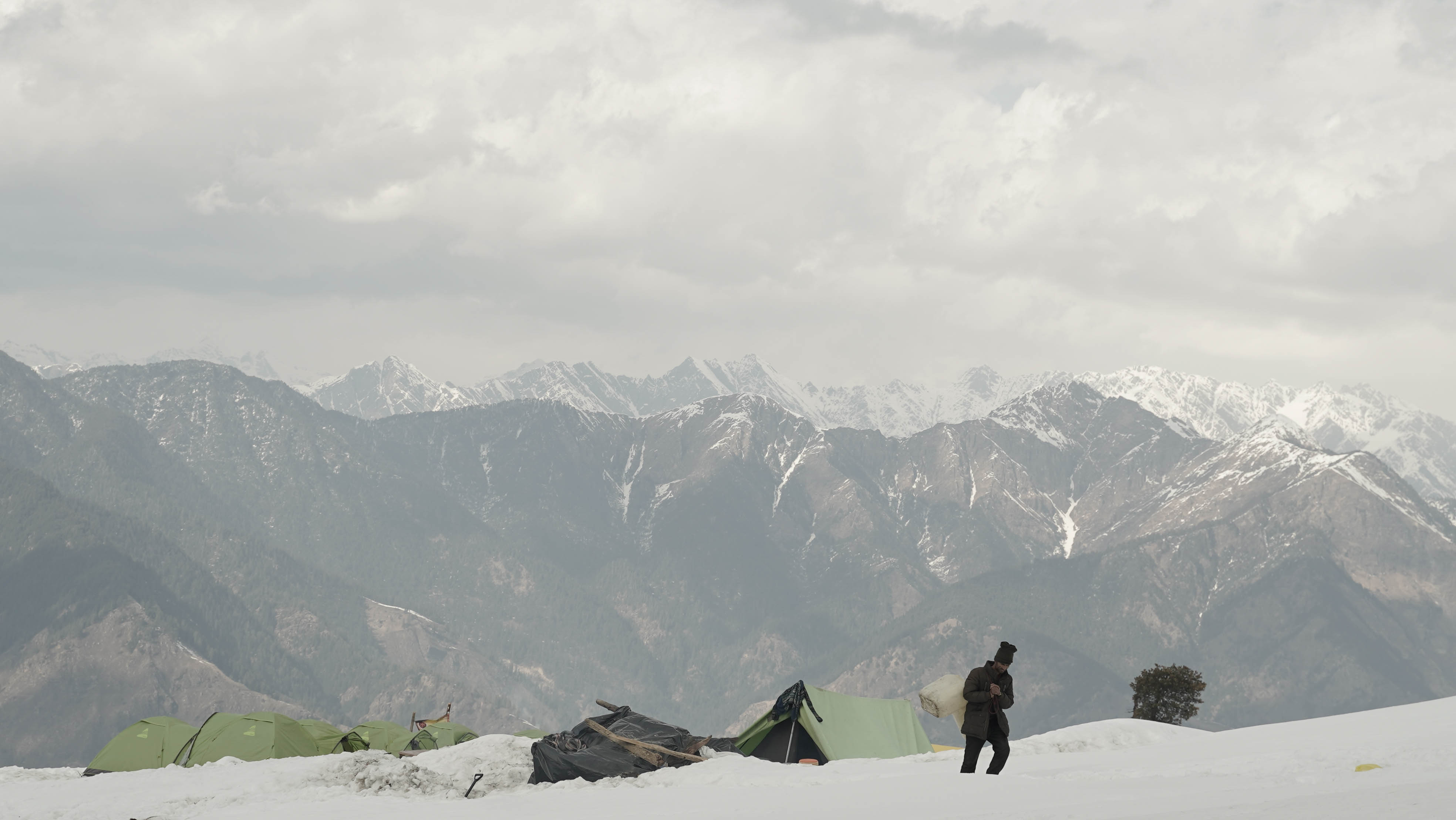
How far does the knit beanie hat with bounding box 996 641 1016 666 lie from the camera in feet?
90.0

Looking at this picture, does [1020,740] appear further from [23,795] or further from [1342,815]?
[23,795]

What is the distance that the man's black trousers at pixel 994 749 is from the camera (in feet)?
93.1

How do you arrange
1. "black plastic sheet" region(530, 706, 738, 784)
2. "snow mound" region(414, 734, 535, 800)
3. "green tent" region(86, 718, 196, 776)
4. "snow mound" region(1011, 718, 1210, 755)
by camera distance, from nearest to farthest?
"black plastic sheet" region(530, 706, 738, 784)
"snow mound" region(414, 734, 535, 800)
"snow mound" region(1011, 718, 1210, 755)
"green tent" region(86, 718, 196, 776)

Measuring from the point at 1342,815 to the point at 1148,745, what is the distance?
2102 cm

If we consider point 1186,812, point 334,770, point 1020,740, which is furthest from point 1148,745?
point 334,770

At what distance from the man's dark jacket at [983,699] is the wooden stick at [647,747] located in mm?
12863

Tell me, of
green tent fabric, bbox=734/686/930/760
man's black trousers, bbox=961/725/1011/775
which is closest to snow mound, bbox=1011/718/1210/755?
green tent fabric, bbox=734/686/930/760

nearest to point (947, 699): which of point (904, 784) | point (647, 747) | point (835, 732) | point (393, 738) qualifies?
point (904, 784)

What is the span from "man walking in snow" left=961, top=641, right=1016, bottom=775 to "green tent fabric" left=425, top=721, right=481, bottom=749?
3081 centimetres

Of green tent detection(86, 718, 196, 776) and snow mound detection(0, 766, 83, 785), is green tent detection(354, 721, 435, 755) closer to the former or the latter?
green tent detection(86, 718, 196, 776)

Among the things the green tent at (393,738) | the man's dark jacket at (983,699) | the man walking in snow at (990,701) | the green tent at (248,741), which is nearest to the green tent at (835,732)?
the man walking in snow at (990,701)

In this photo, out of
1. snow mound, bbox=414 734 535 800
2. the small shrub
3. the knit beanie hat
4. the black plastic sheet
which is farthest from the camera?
the small shrub

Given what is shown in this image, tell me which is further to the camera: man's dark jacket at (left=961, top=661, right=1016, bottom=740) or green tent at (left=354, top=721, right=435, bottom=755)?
green tent at (left=354, top=721, right=435, bottom=755)

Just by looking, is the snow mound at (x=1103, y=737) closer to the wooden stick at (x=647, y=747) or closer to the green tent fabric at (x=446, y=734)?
the wooden stick at (x=647, y=747)
